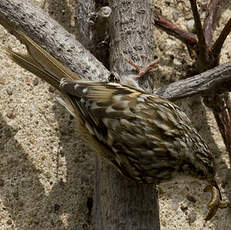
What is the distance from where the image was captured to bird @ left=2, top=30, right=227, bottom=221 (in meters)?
2.24

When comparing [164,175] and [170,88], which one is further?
[170,88]

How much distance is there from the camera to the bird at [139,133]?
224cm

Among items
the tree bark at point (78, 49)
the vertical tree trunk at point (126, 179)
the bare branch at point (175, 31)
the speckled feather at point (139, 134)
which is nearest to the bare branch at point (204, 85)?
the tree bark at point (78, 49)

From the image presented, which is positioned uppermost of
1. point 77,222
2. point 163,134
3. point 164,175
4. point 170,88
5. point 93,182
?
point 170,88

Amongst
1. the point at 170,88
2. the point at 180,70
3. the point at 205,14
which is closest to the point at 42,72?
the point at 170,88

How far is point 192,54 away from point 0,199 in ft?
4.63

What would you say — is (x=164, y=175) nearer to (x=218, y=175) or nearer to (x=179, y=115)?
(x=179, y=115)

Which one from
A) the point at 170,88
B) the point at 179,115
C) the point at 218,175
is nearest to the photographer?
the point at 179,115

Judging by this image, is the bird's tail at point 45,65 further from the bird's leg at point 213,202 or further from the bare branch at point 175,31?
the bare branch at point 175,31

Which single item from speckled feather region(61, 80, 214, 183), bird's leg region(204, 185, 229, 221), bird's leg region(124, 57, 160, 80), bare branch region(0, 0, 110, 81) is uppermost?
bare branch region(0, 0, 110, 81)

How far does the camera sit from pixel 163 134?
2.29m

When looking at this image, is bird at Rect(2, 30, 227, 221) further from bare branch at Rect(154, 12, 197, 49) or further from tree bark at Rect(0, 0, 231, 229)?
bare branch at Rect(154, 12, 197, 49)

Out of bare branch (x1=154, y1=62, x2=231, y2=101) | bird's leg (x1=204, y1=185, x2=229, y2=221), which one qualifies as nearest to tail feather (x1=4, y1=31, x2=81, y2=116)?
bare branch (x1=154, y1=62, x2=231, y2=101)

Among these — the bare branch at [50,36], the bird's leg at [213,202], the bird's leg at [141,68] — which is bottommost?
the bird's leg at [213,202]
